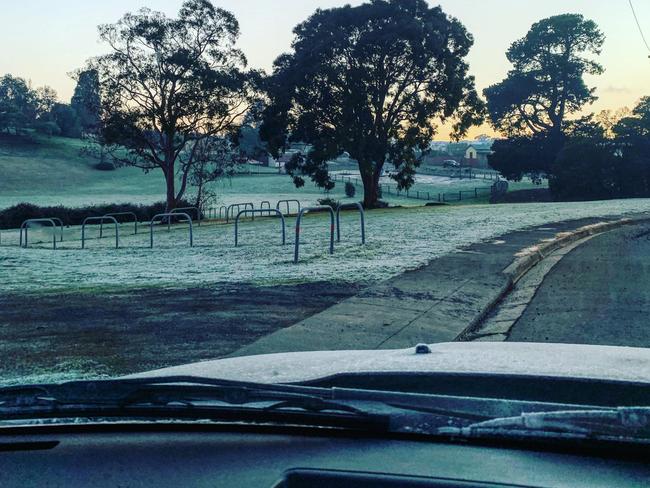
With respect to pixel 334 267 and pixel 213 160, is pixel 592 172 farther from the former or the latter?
pixel 334 267

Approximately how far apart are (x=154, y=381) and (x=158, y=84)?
47499 mm

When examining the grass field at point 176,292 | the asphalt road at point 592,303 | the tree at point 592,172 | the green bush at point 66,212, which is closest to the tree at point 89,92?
the green bush at point 66,212

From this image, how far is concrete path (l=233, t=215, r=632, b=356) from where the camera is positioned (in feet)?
25.3

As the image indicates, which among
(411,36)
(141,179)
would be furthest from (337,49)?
(141,179)

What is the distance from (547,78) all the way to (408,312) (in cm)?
6878

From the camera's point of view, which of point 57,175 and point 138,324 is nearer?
point 138,324

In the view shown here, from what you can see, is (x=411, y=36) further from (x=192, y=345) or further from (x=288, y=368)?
(x=288, y=368)

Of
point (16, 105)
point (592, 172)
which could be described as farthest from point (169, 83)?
point (16, 105)

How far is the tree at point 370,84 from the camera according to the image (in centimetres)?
4475

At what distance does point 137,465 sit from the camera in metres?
1.98

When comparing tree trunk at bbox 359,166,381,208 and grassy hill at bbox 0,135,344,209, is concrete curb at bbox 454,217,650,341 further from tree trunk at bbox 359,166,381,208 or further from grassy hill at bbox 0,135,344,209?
grassy hill at bbox 0,135,344,209

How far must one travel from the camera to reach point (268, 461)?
77.1 inches

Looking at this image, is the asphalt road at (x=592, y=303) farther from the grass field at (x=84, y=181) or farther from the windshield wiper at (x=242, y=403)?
the grass field at (x=84, y=181)

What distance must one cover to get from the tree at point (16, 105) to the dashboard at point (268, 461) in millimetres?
93816
